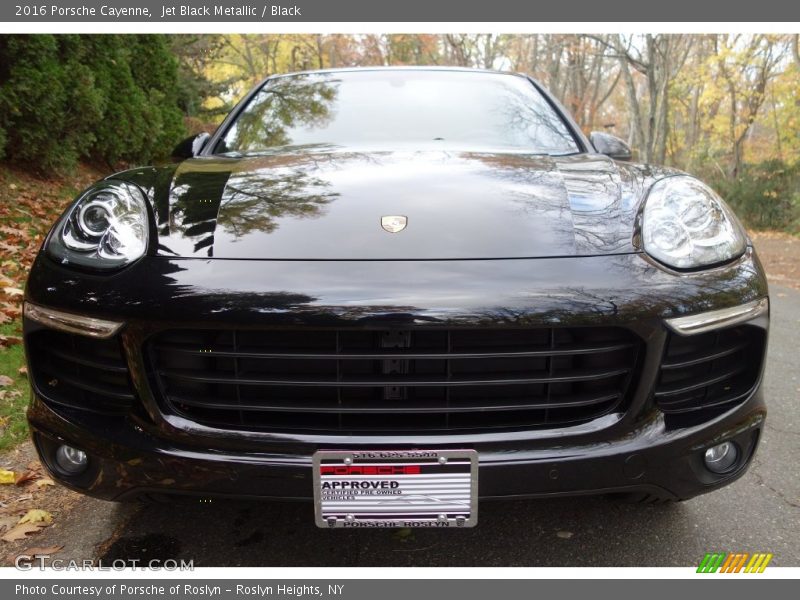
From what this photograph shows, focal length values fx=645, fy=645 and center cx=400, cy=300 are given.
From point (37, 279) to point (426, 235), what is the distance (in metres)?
1.01

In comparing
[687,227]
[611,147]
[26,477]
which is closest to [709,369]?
[687,227]

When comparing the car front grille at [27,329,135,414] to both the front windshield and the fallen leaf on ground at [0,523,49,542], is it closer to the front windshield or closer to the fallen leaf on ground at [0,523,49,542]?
the fallen leaf on ground at [0,523,49,542]

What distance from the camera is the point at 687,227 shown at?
5.73 ft

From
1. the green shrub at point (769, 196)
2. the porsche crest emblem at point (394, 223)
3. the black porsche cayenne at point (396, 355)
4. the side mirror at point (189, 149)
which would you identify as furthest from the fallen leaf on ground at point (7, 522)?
the green shrub at point (769, 196)

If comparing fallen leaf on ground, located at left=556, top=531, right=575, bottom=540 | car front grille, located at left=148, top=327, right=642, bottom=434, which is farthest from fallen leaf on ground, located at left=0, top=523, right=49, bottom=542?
fallen leaf on ground, located at left=556, top=531, right=575, bottom=540

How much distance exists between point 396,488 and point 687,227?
104cm

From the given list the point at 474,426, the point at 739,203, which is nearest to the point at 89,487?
the point at 474,426

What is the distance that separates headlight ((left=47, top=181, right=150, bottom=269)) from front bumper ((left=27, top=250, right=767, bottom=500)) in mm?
79

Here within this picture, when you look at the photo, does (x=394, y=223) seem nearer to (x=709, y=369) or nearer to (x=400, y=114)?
(x=709, y=369)

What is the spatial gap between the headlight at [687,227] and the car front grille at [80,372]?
1.35m

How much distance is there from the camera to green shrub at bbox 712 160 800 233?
470 inches

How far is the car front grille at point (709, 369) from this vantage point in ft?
5.17

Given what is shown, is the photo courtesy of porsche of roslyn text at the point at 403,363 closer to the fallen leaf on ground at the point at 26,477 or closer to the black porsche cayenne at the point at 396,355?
the black porsche cayenne at the point at 396,355

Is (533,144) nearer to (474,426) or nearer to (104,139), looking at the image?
(474,426)
